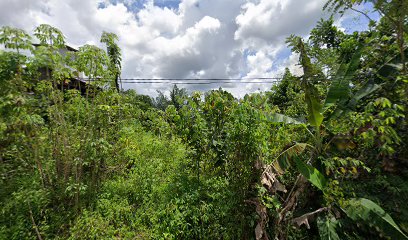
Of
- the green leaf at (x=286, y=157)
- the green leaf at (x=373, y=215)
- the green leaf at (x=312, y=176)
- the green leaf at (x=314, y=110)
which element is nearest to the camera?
the green leaf at (x=373, y=215)

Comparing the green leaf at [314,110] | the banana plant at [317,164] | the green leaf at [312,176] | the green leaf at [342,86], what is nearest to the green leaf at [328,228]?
the banana plant at [317,164]

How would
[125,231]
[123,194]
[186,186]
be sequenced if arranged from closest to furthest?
[125,231] → [186,186] → [123,194]

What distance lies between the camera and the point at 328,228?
2812mm

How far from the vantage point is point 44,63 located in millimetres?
3000

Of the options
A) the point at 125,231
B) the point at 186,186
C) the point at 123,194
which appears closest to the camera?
the point at 125,231

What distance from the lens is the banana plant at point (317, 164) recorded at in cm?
268

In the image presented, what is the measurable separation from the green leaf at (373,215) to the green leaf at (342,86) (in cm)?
141

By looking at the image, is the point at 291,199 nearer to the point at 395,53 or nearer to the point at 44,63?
the point at 395,53

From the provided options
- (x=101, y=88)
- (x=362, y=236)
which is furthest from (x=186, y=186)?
(x=362, y=236)

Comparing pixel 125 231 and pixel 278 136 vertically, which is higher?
pixel 278 136

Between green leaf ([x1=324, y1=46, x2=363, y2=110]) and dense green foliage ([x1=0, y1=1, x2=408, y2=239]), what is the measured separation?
0.07 ft

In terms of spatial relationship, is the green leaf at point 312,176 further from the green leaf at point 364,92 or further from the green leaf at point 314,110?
the green leaf at point 364,92

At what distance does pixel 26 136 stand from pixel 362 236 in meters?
4.59

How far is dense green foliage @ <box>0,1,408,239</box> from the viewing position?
285 cm
